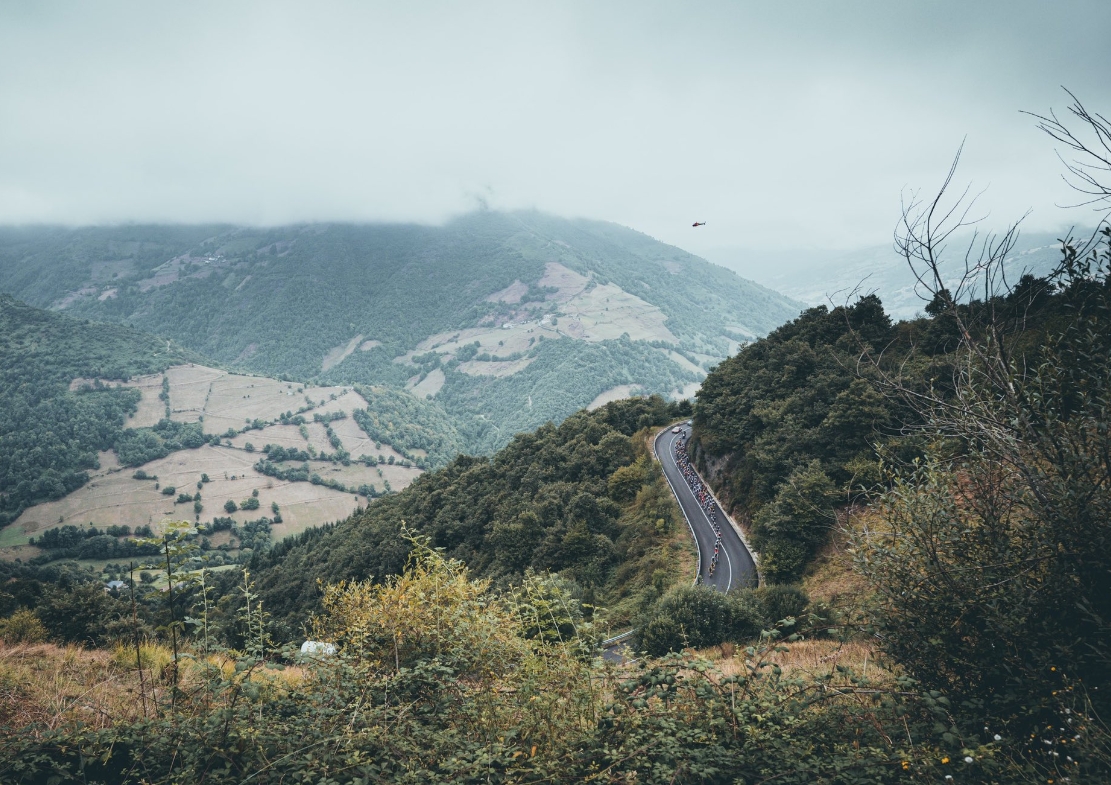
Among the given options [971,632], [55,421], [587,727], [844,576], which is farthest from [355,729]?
[55,421]

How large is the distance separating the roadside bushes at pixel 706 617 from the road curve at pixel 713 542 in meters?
4.11

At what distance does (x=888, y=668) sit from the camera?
6590 millimetres

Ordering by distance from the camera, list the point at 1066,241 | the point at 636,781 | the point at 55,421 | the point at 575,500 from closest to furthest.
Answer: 1. the point at 636,781
2. the point at 1066,241
3. the point at 575,500
4. the point at 55,421

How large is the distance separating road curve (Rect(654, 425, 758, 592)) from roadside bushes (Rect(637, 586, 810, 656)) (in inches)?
162

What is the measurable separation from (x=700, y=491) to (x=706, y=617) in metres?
24.2

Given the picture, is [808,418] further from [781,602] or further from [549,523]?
[549,523]

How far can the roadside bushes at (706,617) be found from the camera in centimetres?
1592

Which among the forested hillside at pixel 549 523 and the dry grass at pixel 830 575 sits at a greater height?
the dry grass at pixel 830 575

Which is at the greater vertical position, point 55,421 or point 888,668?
point 888,668

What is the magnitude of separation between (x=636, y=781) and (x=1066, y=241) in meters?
7.82

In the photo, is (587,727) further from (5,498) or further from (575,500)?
(5,498)

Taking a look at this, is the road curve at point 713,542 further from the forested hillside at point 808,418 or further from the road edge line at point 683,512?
the forested hillside at point 808,418

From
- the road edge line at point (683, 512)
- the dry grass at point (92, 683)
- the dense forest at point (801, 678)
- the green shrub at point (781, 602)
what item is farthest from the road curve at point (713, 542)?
the dry grass at point (92, 683)

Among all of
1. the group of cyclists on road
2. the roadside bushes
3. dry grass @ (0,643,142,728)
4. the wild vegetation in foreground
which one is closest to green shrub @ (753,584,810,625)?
the roadside bushes
